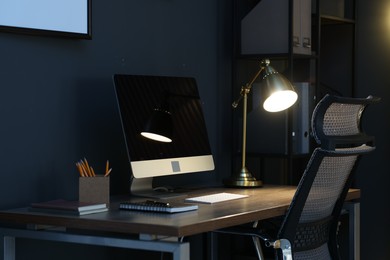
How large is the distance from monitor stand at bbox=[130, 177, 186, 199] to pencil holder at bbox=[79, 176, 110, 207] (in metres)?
0.27

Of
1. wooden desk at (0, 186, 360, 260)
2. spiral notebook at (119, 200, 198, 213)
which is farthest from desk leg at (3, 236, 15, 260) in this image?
spiral notebook at (119, 200, 198, 213)

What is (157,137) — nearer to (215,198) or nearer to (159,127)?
(159,127)

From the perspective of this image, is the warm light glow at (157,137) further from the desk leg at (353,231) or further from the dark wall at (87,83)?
the desk leg at (353,231)

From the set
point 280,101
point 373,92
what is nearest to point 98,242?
point 280,101

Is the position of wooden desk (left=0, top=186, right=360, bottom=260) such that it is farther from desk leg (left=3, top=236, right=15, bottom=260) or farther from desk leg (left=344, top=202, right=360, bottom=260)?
desk leg (left=344, top=202, right=360, bottom=260)

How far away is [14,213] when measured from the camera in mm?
2520

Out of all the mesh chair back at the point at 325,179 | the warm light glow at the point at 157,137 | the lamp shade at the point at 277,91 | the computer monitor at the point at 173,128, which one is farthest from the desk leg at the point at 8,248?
the lamp shade at the point at 277,91

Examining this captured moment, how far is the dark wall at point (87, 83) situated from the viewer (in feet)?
8.89

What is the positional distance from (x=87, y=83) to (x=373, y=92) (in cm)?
224

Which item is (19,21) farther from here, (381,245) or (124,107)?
(381,245)

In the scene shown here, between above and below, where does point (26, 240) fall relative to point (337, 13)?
below

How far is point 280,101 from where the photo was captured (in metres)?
3.35

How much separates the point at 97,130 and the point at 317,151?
0.99m

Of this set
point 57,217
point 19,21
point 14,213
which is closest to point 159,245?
point 57,217
